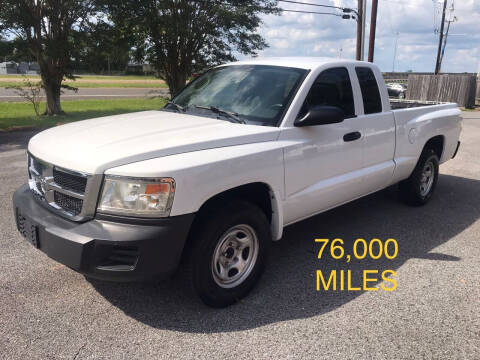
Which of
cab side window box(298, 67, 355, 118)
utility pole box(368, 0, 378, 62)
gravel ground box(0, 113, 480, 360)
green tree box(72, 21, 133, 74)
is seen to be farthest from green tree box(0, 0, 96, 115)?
utility pole box(368, 0, 378, 62)

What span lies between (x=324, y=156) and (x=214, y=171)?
52.3 inches

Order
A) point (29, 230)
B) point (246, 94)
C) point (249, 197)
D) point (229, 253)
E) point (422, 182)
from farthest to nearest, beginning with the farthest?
point (422, 182)
point (246, 94)
point (249, 197)
point (229, 253)
point (29, 230)

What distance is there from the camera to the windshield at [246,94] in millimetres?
3748

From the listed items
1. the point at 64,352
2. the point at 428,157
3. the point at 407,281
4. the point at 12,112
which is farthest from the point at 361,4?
the point at 64,352

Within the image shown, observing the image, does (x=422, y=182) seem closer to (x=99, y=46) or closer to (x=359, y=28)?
(x=99, y=46)

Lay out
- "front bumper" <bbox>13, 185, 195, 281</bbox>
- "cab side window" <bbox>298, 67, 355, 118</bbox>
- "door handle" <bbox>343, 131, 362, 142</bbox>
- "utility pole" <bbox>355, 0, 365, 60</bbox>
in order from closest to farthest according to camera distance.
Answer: "front bumper" <bbox>13, 185, 195, 281</bbox>, "cab side window" <bbox>298, 67, 355, 118</bbox>, "door handle" <bbox>343, 131, 362, 142</bbox>, "utility pole" <bbox>355, 0, 365, 60</bbox>

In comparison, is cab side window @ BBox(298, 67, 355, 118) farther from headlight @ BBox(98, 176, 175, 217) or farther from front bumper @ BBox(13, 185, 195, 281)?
front bumper @ BBox(13, 185, 195, 281)

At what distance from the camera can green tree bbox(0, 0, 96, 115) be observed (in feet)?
42.5

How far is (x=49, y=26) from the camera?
1425cm

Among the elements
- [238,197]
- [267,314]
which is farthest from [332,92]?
[267,314]

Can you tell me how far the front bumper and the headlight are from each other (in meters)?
0.06

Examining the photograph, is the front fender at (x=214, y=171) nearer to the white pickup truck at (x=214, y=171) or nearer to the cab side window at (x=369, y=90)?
the white pickup truck at (x=214, y=171)

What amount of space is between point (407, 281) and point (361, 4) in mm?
22189

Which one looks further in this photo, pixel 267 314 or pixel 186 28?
pixel 186 28
